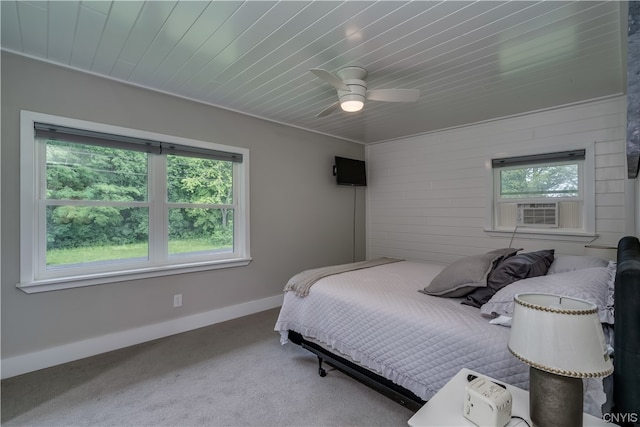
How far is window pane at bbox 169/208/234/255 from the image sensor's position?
10.5 feet

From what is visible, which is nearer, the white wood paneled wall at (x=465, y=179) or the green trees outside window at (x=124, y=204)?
the green trees outside window at (x=124, y=204)

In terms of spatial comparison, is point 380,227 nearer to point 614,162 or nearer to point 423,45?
point 614,162

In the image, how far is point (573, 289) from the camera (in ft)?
4.71

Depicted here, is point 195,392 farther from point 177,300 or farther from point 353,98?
point 353,98

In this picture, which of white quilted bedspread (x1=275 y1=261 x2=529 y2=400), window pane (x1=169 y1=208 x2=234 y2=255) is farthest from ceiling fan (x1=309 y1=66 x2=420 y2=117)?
window pane (x1=169 y1=208 x2=234 y2=255)

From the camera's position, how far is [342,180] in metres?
4.57

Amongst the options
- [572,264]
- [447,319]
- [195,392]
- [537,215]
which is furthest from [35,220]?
[537,215]

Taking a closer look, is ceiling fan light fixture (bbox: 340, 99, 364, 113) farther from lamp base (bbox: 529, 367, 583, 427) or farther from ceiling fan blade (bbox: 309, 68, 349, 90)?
lamp base (bbox: 529, 367, 583, 427)

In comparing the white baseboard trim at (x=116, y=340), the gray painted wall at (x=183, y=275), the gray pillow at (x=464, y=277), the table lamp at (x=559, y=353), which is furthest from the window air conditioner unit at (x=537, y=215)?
the white baseboard trim at (x=116, y=340)

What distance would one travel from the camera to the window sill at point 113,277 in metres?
2.38

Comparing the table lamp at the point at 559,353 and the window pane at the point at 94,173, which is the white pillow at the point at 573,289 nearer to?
the table lamp at the point at 559,353

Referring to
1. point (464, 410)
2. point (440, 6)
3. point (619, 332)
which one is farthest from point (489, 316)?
point (440, 6)

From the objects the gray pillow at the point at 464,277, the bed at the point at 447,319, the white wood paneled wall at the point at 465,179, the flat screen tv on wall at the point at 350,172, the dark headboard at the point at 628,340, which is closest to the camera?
the dark headboard at the point at 628,340

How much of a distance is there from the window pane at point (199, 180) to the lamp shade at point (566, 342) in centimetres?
320
